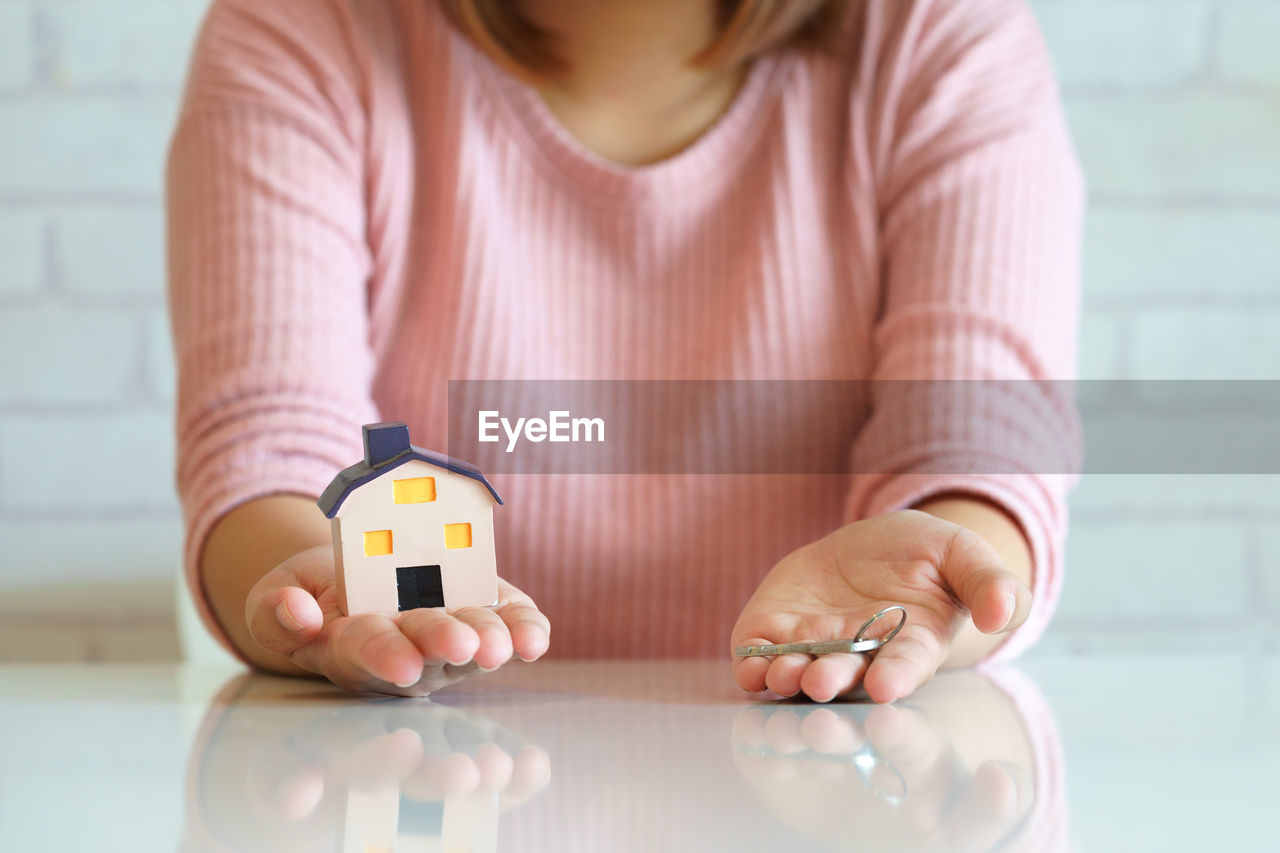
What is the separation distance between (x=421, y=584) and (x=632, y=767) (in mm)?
164

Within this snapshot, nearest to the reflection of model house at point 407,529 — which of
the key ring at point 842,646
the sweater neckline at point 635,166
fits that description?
the key ring at point 842,646

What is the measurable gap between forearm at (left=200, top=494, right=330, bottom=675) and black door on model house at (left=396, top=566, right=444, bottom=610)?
0.15 metres

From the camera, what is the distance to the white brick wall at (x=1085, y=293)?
4.30 ft

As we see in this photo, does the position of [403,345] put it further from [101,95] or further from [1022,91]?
[101,95]

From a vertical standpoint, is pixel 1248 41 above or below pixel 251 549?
above

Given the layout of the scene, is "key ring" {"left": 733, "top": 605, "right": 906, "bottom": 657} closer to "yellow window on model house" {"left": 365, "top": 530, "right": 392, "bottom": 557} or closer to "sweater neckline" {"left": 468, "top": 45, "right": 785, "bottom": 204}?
"yellow window on model house" {"left": 365, "top": 530, "right": 392, "bottom": 557}

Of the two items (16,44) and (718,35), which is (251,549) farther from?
(16,44)

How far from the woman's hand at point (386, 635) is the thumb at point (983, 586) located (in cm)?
20

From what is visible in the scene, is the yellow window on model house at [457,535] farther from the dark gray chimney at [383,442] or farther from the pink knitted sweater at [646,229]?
the pink knitted sweater at [646,229]

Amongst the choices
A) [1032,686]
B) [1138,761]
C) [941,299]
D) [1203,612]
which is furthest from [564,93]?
[1203,612]

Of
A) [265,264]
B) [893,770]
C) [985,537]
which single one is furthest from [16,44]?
[893,770]

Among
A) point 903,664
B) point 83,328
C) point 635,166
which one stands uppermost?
point 635,166

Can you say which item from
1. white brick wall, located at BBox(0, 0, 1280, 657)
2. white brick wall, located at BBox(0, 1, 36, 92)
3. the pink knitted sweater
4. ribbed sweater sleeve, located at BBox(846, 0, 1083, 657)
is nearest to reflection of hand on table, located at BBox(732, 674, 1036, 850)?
ribbed sweater sleeve, located at BBox(846, 0, 1083, 657)

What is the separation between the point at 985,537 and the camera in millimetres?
701
